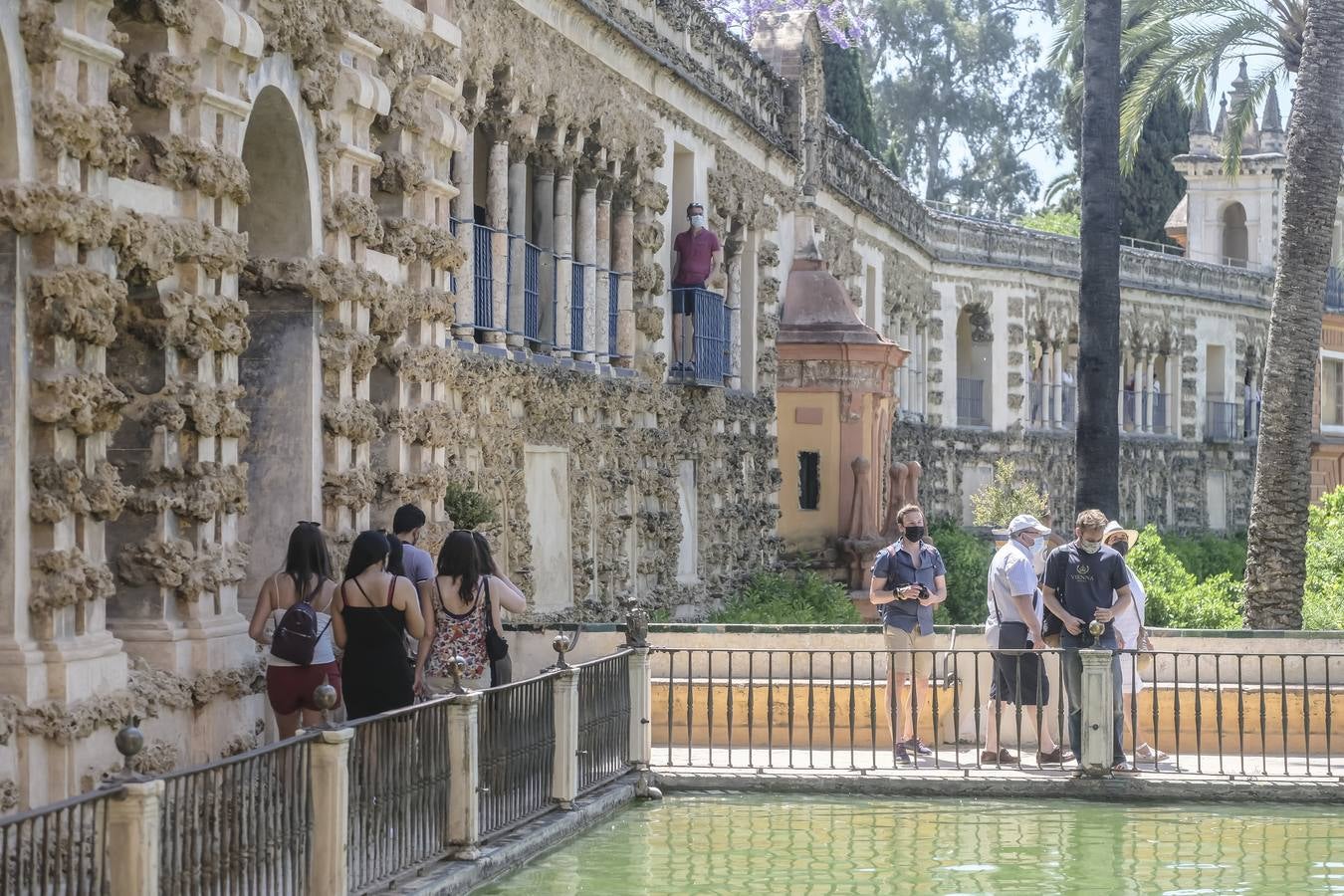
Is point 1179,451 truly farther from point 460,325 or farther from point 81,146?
point 81,146

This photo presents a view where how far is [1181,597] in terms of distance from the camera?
83.7 ft

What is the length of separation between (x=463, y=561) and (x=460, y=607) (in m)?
0.27

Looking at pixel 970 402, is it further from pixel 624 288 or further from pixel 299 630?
pixel 299 630

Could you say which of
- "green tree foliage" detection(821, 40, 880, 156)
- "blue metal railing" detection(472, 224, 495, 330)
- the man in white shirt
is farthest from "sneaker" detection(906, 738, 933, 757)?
"green tree foliage" detection(821, 40, 880, 156)

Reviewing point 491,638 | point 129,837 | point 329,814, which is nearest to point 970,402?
point 491,638

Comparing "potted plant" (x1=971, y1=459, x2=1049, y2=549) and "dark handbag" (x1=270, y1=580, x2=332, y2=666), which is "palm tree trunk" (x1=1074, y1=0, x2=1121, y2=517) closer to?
"potted plant" (x1=971, y1=459, x2=1049, y2=549)

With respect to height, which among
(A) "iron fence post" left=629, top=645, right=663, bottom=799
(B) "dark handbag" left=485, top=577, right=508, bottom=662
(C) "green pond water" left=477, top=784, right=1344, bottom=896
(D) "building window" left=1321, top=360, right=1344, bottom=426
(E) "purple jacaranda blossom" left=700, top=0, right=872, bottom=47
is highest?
(E) "purple jacaranda blossom" left=700, top=0, right=872, bottom=47

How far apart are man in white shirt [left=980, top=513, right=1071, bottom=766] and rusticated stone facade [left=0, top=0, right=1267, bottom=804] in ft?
12.8

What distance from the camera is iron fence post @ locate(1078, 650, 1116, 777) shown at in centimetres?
1396

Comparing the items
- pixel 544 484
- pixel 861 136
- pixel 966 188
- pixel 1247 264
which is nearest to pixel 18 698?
pixel 544 484

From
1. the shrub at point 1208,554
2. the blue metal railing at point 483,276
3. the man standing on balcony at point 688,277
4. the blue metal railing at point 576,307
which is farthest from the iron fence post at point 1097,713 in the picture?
the shrub at point 1208,554

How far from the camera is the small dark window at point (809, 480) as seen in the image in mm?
30844

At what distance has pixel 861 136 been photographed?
48.1 meters

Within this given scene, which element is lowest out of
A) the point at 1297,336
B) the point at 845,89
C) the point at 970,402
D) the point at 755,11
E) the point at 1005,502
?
the point at 1005,502
